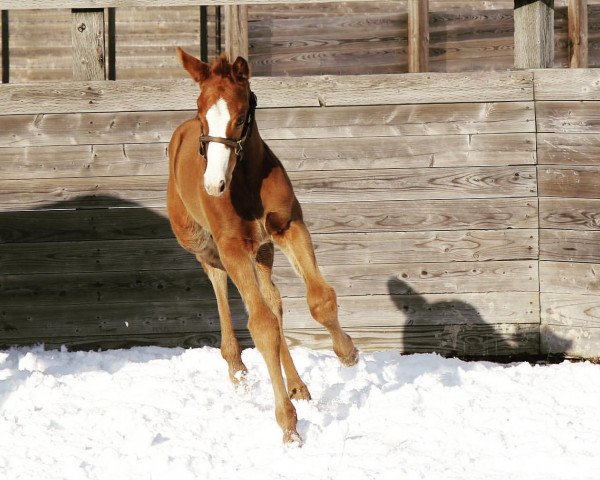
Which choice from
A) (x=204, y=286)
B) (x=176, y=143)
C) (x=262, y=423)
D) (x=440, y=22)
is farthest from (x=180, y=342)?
(x=440, y=22)

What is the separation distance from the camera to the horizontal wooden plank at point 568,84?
6613mm

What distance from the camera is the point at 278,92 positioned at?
676 cm

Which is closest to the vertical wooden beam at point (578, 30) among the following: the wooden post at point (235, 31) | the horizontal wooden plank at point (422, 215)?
the horizontal wooden plank at point (422, 215)

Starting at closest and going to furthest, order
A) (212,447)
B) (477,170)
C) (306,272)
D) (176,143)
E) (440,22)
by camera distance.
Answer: (212,447) < (306,272) < (176,143) < (477,170) < (440,22)

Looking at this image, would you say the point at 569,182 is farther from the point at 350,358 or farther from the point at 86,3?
the point at 86,3

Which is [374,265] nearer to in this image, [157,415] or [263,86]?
[263,86]

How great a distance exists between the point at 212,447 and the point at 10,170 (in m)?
3.31

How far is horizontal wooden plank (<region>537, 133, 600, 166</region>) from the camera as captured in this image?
21.7 ft

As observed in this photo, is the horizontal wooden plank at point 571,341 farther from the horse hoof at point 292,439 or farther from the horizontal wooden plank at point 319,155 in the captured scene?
the horse hoof at point 292,439

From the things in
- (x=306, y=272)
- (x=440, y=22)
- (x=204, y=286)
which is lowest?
(x=204, y=286)

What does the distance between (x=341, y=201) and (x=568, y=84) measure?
6.12 ft

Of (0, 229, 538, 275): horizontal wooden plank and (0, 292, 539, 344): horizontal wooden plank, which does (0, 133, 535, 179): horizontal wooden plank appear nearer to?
(0, 229, 538, 275): horizontal wooden plank

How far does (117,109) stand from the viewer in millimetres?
6773

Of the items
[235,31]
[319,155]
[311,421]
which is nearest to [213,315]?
[319,155]
